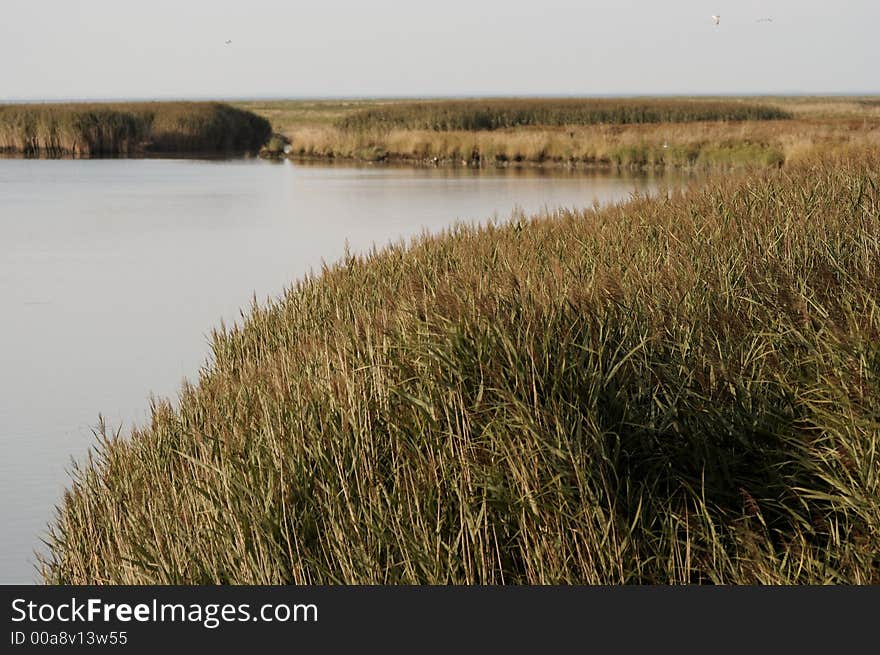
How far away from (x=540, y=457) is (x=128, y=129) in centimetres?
Result: 3992

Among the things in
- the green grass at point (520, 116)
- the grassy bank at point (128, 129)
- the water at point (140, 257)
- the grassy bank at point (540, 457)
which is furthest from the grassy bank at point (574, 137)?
the grassy bank at point (540, 457)

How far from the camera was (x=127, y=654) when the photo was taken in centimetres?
377

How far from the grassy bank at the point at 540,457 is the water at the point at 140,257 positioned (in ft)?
8.05

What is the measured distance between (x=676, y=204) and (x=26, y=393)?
6.57 meters

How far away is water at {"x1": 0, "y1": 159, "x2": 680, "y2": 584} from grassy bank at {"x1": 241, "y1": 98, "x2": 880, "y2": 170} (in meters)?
3.33

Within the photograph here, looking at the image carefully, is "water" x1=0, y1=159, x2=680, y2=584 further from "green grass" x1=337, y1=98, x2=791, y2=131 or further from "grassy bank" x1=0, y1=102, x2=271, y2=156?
"green grass" x1=337, y1=98, x2=791, y2=131

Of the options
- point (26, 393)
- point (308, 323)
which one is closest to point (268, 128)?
point (26, 393)

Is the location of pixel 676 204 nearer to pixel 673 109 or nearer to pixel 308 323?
pixel 308 323

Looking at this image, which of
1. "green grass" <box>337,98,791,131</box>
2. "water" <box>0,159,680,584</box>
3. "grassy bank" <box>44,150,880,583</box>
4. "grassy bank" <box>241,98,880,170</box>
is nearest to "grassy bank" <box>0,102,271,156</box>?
"water" <box>0,159,680,584</box>

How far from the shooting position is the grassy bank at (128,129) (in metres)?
39.8

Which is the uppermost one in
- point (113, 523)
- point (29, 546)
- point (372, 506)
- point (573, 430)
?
point (573, 430)

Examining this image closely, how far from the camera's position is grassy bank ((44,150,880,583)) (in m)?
4.13

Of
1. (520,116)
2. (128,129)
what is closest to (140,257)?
(128,129)

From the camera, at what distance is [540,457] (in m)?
4.39
